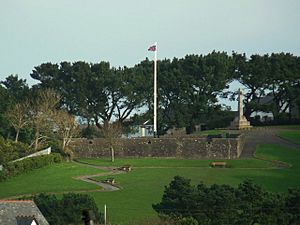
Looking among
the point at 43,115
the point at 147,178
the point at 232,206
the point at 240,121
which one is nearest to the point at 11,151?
the point at 43,115

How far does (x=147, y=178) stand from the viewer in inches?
1668

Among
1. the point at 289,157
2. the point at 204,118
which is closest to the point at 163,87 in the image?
the point at 204,118

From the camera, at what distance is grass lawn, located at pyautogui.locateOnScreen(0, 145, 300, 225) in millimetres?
33625

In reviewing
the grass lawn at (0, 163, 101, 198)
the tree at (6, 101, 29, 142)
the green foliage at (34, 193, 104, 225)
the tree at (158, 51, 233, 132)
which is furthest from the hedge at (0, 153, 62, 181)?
the tree at (158, 51, 233, 132)

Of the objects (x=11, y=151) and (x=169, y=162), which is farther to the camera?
(x=169, y=162)

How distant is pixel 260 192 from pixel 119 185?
45.1ft

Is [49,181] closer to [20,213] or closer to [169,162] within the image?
[169,162]

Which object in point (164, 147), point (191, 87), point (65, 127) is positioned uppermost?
point (191, 87)

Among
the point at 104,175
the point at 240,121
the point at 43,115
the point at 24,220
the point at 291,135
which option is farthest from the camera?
the point at 240,121

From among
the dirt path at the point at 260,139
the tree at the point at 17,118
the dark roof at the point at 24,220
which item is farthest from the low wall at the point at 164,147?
the dark roof at the point at 24,220

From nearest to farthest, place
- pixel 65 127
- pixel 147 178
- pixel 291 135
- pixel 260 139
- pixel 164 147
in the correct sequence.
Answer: pixel 147 178, pixel 164 147, pixel 65 127, pixel 260 139, pixel 291 135

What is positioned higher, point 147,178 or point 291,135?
point 291,135

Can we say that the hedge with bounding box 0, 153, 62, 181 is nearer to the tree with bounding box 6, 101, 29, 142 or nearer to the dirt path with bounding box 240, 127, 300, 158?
the tree with bounding box 6, 101, 29, 142

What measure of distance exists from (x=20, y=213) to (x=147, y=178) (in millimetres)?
16625
